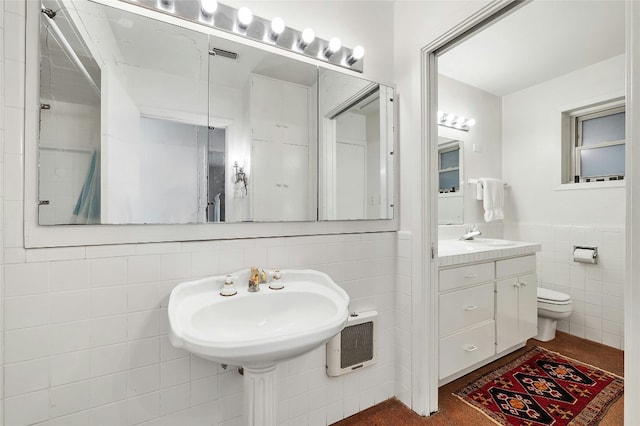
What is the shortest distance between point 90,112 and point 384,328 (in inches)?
69.2

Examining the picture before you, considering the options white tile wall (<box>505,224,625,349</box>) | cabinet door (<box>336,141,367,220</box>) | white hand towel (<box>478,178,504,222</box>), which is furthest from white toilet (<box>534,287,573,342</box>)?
cabinet door (<box>336,141,367,220</box>)

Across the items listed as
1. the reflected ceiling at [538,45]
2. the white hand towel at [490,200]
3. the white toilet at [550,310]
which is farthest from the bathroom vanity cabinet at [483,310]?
the reflected ceiling at [538,45]

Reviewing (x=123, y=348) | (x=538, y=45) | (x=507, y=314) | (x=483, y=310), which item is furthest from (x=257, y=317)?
(x=538, y=45)

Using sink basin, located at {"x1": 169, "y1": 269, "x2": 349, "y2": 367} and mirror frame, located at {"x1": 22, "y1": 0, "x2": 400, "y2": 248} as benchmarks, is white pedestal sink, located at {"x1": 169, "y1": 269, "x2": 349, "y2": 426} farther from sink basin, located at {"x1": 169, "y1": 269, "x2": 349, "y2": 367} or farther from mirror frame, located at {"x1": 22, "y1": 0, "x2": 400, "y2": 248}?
mirror frame, located at {"x1": 22, "y1": 0, "x2": 400, "y2": 248}

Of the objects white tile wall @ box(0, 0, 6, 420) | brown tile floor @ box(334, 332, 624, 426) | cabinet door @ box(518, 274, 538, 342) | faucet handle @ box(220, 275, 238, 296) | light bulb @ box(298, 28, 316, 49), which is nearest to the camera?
white tile wall @ box(0, 0, 6, 420)

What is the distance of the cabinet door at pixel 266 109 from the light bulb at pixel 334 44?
361 millimetres

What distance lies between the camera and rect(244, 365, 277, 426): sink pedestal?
3.25 feet

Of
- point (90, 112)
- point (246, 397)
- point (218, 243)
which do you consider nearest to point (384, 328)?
point (246, 397)

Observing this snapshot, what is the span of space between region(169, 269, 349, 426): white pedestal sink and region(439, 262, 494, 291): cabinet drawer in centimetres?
84

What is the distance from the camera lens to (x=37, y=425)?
0.94 metres

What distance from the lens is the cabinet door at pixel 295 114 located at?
141 cm

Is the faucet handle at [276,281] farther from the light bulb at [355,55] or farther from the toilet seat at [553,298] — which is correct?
the toilet seat at [553,298]

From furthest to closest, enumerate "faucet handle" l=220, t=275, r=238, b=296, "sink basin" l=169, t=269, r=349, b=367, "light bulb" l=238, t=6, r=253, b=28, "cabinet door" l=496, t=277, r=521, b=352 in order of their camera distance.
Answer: "cabinet door" l=496, t=277, r=521, b=352 < "light bulb" l=238, t=6, r=253, b=28 < "faucet handle" l=220, t=275, r=238, b=296 < "sink basin" l=169, t=269, r=349, b=367

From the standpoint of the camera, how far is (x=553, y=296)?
242cm
